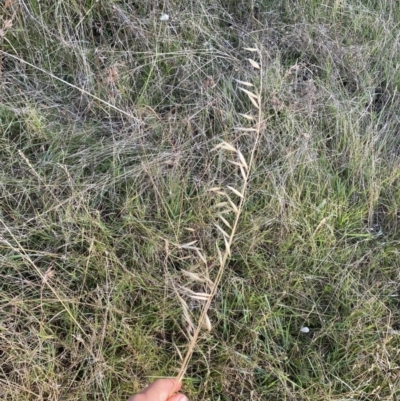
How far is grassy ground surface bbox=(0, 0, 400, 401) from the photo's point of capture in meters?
1.49

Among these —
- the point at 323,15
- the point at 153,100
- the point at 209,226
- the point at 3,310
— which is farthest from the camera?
the point at 323,15

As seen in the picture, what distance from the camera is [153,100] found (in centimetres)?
201

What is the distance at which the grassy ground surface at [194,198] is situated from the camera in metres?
1.49

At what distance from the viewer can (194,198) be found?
171 cm

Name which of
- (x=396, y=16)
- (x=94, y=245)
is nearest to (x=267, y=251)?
(x=94, y=245)

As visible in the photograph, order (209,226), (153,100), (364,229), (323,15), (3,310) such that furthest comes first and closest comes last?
1. (323,15)
2. (153,100)
3. (364,229)
4. (209,226)
5. (3,310)

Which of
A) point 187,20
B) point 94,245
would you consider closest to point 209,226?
point 94,245

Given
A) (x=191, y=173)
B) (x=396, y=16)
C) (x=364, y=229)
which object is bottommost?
(x=364, y=229)

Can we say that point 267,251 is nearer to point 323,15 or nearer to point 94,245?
point 94,245

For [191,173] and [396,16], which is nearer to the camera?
[191,173]

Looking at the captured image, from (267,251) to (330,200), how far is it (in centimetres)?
29

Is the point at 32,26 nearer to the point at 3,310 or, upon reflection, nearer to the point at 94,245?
the point at 94,245

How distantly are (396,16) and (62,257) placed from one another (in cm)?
171

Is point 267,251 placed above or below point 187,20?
below
